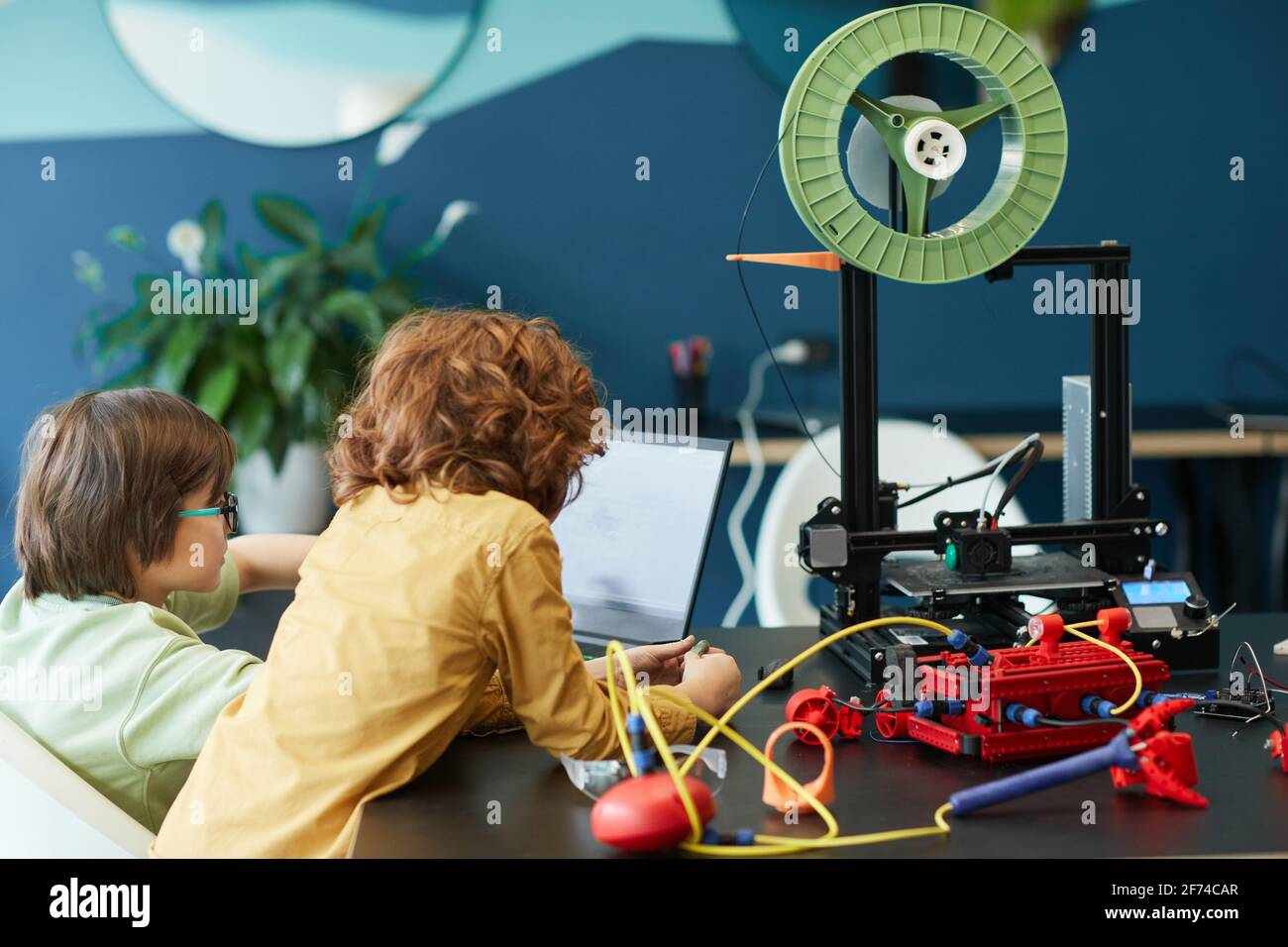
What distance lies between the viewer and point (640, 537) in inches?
61.0

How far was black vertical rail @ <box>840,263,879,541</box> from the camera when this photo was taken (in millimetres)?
1356

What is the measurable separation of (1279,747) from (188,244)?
274 centimetres

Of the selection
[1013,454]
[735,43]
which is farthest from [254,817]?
[735,43]

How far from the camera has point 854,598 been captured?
1367 millimetres

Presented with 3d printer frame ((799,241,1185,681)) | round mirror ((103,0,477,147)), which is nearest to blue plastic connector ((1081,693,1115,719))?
3d printer frame ((799,241,1185,681))

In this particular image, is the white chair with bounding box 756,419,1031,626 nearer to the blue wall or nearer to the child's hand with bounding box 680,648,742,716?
the blue wall

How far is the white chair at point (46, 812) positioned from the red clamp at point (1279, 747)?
954 mm

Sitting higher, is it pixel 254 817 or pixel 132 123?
pixel 132 123

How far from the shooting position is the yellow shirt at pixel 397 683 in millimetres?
1026

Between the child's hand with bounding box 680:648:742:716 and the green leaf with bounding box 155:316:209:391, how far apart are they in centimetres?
174

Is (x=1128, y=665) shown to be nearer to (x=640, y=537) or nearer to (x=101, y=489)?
(x=640, y=537)
